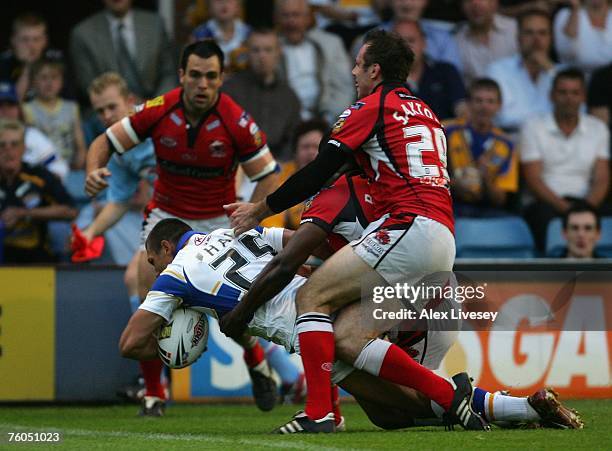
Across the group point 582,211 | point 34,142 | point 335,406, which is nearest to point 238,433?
point 335,406

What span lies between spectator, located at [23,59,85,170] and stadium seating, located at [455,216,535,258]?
12.3 ft

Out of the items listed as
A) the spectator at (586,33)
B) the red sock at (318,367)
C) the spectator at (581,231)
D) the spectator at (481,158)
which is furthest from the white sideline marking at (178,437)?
the spectator at (586,33)

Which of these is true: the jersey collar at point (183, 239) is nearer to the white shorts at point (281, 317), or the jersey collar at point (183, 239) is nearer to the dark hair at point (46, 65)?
the white shorts at point (281, 317)

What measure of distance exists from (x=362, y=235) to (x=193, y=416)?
8.03 ft

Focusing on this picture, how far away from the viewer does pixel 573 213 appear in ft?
36.1

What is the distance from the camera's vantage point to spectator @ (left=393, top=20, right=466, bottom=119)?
12.4 meters

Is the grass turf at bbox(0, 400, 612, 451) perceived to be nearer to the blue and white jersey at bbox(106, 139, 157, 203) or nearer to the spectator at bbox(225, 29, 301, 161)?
the blue and white jersey at bbox(106, 139, 157, 203)

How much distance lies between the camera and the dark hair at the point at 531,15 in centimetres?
1278

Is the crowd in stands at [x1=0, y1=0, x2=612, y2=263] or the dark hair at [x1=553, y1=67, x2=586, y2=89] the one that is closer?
the crowd in stands at [x1=0, y1=0, x2=612, y2=263]

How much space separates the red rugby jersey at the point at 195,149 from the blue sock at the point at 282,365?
49.5 inches

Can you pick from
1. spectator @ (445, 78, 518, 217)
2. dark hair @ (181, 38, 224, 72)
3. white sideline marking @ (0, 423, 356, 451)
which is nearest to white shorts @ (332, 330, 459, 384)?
white sideline marking @ (0, 423, 356, 451)

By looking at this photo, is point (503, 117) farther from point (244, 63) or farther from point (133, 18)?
point (133, 18)

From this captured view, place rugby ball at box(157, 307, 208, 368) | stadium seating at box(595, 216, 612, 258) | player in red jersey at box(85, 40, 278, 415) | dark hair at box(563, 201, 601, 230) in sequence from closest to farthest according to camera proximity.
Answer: rugby ball at box(157, 307, 208, 368) → player in red jersey at box(85, 40, 278, 415) → dark hair at box(563, 201, 601, 230) → stadium seating at box(595, 216, 612, 258)

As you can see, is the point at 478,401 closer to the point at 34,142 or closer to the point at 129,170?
the point at 129,170
